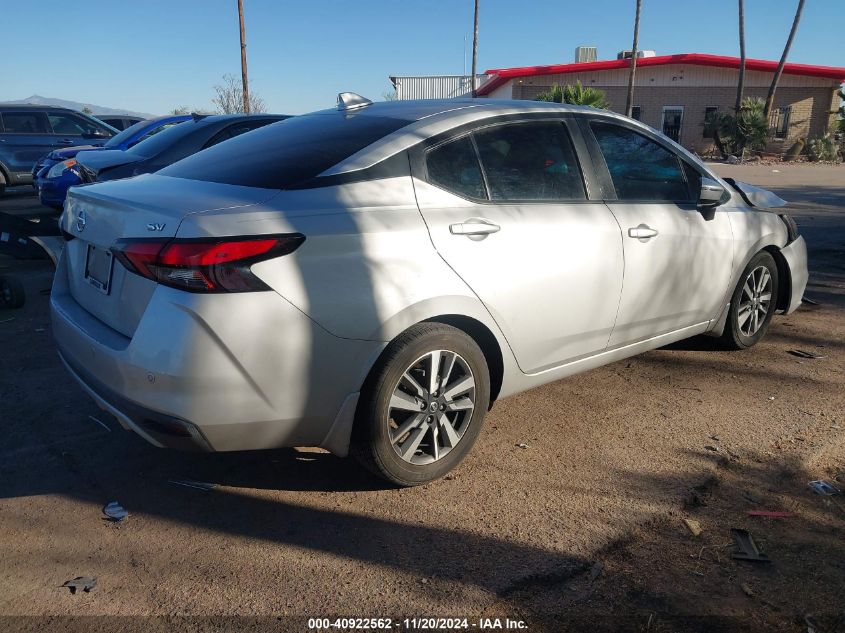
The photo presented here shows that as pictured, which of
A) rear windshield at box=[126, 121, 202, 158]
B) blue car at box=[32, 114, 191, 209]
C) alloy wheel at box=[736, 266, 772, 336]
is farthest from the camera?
blue car at box=[32, 114, 191, 209]

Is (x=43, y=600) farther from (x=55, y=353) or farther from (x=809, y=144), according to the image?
(x=809, y=144)

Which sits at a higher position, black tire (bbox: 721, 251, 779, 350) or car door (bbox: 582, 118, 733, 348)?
car door (bbox: 582, 118, 733, 348)

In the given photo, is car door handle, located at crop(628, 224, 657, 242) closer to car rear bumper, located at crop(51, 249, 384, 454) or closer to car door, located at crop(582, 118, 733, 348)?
car door, located at crop(582, 118, 733, 348)

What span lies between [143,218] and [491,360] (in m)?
1.71

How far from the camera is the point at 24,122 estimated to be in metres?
14.5

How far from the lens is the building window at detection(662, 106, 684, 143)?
38.4 m

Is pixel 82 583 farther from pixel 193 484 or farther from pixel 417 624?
pixel 417 624

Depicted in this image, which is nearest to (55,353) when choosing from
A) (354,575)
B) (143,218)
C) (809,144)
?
(143,218)

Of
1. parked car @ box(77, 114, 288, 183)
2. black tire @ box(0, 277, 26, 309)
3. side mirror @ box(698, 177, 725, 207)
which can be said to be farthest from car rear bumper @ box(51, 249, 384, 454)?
parked car @ box(77, 114, 288, 183)

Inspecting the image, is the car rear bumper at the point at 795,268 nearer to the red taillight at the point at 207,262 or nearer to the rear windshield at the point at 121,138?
the red taillight at the point at 207,262

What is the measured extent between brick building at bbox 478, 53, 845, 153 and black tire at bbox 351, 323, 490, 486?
3689cm

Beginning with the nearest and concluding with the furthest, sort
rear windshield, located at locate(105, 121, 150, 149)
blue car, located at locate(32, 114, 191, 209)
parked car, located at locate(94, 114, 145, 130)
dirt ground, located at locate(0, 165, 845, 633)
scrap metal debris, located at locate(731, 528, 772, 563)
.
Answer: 1. dirt ground, located at locate(0, 165, 845, 633)
2. scrap metal debris, located at locate(731, 528, 772, 563)
3. blue car, located at locate(32, 114, 191, 209)
4. rear windshield, located at locate(105, 121, 150, 149)
5. parked car, located at locate(94, 114, 145, 130)

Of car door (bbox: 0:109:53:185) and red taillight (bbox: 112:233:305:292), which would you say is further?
car door (bbox: 0:109:53:185)

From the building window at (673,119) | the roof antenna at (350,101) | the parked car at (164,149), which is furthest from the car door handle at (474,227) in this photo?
the building window at (673,119)
